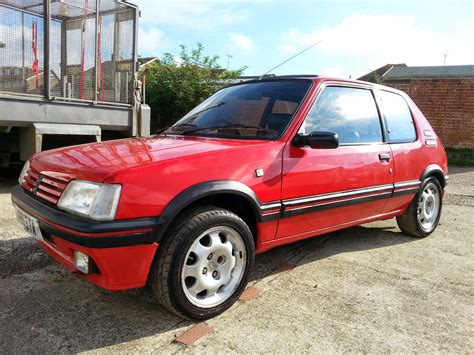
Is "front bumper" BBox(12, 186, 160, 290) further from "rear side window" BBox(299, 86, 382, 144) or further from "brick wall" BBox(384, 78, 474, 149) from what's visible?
"brick wall" BBox(384, 78, 474, 149)

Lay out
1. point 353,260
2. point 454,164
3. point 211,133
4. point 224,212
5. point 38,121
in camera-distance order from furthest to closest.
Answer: point 454,164
point 38,121
point 353,260
point 211,133
point 224,212

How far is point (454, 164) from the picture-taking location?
10.8 m

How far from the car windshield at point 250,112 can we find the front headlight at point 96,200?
1.24 metres

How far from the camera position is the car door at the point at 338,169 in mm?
3148

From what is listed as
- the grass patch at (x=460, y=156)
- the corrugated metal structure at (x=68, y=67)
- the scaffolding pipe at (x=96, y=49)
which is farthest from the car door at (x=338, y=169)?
the grass patch at (x=460, y=156)

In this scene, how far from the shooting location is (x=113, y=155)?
8.86ft

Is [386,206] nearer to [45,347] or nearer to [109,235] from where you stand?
[109,235]

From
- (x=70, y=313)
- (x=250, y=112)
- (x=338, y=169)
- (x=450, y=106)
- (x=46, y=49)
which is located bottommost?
(x=70, y=313)

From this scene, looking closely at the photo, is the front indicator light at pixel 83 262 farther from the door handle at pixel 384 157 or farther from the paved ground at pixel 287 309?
the door handle at pixel 384 157

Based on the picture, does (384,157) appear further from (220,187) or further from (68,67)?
(68,67)

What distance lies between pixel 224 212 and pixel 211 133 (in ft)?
3.05

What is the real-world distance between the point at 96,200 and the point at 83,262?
0.37 meters

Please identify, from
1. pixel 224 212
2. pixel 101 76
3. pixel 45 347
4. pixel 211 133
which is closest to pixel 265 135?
pixel 211 133

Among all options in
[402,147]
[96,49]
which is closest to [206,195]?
[402,147]
